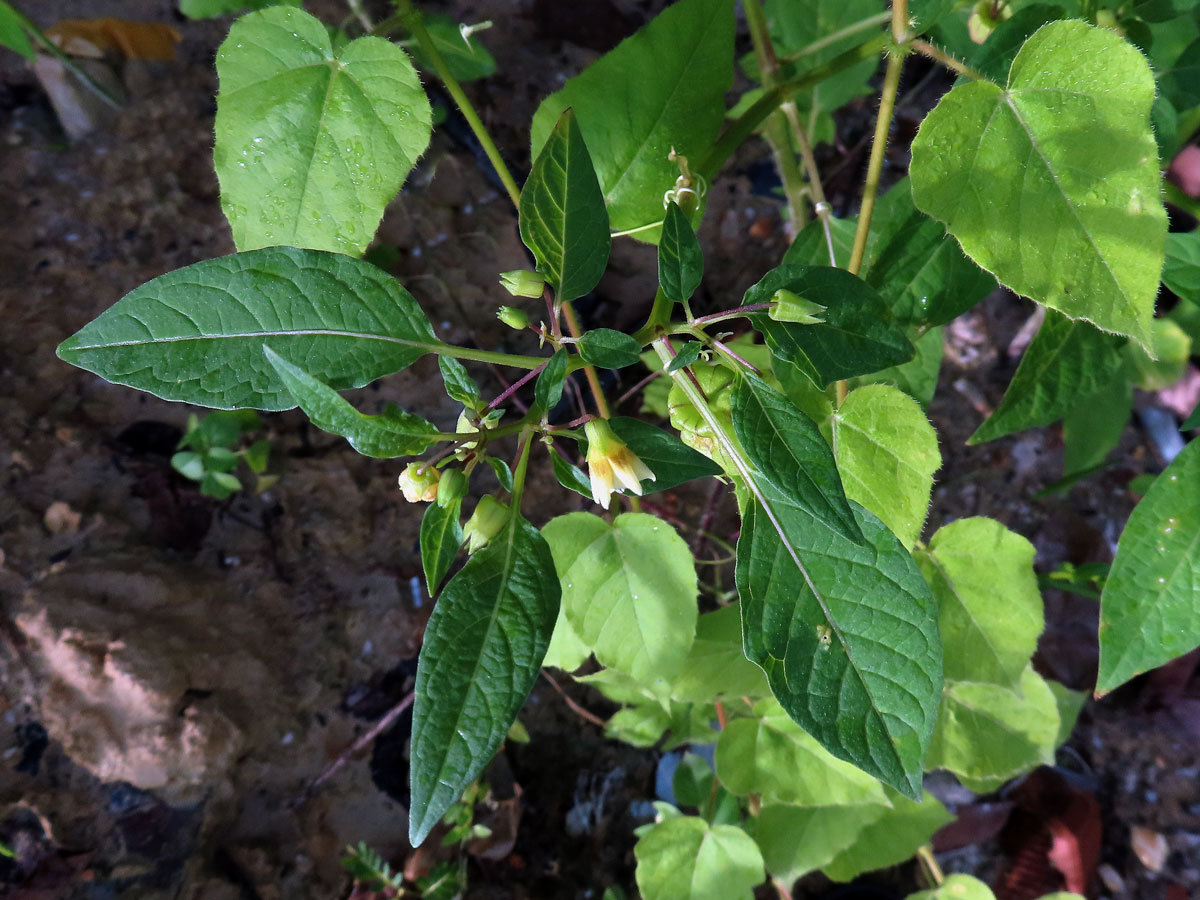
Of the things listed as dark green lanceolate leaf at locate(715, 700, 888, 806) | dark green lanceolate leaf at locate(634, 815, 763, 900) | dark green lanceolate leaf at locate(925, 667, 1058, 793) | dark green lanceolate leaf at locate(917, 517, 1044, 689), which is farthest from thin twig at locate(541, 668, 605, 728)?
dark green lanceolate leaf at locate(917, 517, 1044, 689)

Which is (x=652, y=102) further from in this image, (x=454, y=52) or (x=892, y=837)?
(x=892, y=837)

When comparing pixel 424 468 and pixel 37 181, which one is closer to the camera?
pixel 424 468

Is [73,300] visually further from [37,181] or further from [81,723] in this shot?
[81,723]

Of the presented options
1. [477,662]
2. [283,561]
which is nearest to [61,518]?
[283,561]

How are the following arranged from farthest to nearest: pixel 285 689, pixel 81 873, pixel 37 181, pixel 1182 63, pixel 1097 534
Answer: pixel 1097 534, pixel 37 181, pixel 285 689, pixel 81 873, pixel 1182 63

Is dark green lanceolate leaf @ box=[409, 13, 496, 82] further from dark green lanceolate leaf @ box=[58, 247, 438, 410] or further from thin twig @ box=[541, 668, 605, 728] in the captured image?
thin twig @ box=[541, 668, 605, 728]

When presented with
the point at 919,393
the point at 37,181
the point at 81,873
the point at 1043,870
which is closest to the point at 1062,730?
the point at 1043,870

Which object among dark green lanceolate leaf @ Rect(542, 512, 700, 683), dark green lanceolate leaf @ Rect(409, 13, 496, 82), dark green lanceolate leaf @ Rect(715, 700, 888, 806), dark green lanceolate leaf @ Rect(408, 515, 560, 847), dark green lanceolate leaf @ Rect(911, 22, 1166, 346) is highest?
dark green lanceolate leaf @ Rect(911, 22, 1166, 346)
